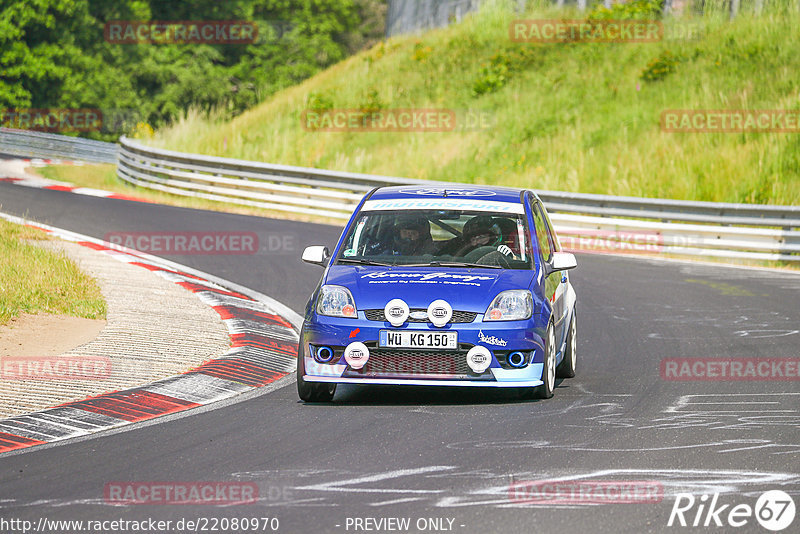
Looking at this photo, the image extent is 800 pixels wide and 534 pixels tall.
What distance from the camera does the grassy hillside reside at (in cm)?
2658

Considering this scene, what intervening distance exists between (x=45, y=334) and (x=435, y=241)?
12.8 ft

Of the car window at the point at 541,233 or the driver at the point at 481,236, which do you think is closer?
the driver at the point at 481,236

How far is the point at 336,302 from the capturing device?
8875 mm

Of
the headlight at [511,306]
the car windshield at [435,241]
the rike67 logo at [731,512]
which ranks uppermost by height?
the car windshield at [435,241]

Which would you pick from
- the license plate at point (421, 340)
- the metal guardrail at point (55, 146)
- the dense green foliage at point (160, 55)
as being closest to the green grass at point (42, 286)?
the license plate at point (421, 340)

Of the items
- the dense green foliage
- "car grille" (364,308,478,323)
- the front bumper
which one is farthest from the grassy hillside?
"car grille" (364,308,478,323)

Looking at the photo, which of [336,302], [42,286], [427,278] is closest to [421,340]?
[427,278]

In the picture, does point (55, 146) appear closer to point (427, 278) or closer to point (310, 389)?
point (310, 389)

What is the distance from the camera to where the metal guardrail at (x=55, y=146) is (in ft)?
148

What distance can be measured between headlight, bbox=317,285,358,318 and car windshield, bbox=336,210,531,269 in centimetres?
61

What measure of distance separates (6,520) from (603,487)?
3.00 meters

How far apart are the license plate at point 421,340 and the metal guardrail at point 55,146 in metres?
38.0

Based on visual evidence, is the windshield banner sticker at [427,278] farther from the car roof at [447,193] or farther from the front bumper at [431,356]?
the car roof at [447,193]

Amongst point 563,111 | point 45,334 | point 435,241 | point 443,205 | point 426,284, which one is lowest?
Answer: point 45,334
